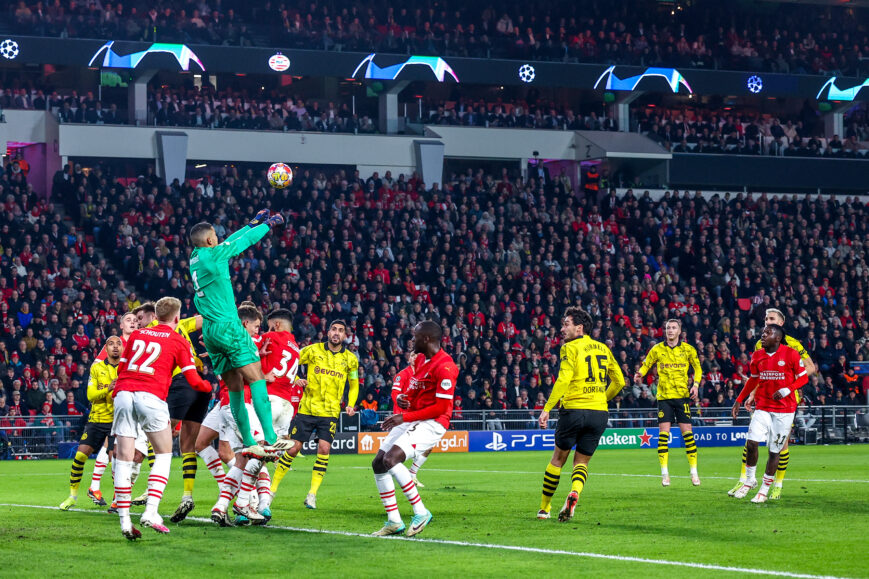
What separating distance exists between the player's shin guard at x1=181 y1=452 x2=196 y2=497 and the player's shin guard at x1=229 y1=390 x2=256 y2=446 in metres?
1.71

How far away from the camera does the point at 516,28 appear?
2216 inches

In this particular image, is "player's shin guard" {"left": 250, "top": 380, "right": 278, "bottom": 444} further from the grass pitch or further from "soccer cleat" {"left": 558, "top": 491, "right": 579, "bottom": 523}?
"soccer cleat" {"left": 558, "top": 491, "right": 579, "bottom": 523}

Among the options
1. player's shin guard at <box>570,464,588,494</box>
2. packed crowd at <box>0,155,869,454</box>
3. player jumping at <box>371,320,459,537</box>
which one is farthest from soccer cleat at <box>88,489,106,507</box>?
packed crowd at <box>0,155,869,454</box>

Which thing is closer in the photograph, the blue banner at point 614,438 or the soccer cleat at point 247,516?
the soccer cleat at point 247,516

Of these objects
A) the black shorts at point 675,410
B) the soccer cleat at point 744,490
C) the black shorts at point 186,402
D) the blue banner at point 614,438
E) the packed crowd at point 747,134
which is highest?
the packed crowd at point 747,134

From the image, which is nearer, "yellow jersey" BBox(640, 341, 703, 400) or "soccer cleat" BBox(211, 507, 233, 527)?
"soccer cleat" BBox(211, 507, 233, 527)

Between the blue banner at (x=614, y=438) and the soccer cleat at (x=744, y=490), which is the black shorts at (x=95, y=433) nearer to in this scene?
the soccer cleat at (x=744, y=490)

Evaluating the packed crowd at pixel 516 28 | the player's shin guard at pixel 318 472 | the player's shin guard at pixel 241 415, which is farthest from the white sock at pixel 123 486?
the packed crowd at pixel 516 28

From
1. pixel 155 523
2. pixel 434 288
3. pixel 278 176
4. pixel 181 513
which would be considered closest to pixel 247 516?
pixel 181 513

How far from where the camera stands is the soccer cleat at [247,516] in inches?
576

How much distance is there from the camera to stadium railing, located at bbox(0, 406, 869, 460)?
104ft

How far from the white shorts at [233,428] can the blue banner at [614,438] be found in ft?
68.6

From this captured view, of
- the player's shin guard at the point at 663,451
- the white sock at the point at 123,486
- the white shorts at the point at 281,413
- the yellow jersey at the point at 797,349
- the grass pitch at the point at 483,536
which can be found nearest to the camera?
the grass pitch at the point at 483,536

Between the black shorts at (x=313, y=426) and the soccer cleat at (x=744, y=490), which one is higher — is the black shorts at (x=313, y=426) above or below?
above
